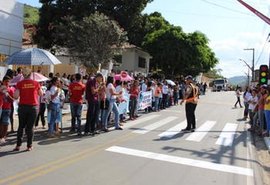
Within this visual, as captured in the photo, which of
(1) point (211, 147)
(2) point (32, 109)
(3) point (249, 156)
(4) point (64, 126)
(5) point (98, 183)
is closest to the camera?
(5) point (98, 183)

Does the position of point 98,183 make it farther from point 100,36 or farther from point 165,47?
point 165,47

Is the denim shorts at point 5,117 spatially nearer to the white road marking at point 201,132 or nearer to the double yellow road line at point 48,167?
the double yellow road line at point 48,167

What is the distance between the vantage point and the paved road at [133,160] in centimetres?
860

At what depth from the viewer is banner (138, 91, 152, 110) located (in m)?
23.1

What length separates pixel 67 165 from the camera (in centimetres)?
951

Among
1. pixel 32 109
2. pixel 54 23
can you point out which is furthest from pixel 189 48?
pixel 32 109

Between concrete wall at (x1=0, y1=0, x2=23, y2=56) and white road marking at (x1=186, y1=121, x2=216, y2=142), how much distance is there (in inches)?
654

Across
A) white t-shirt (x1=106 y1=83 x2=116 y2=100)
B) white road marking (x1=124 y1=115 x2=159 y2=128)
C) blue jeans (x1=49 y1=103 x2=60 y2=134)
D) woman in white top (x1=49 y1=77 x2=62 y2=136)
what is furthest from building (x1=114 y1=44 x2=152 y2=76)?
blue jeans (x1=49 y1=103 x2=60 y2=134)

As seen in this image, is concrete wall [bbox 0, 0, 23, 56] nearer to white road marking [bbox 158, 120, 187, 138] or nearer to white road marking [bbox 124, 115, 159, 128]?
white road marking [bbox 124, 115, 159, 128]

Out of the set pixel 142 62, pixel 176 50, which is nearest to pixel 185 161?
pixel 176 50

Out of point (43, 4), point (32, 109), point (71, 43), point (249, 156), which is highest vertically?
point (43, 4)

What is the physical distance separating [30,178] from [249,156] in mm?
6363

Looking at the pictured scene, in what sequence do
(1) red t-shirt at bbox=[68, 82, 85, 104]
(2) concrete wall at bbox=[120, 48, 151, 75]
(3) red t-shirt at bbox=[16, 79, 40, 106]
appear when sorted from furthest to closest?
(2) concrete wall at bbox=[120, 48, 151, 75] → (1) red t-shirt at bbox=[68, 82, 85, 104] → (3) red t-shirt at bbox=[16, 79, 40, 106]

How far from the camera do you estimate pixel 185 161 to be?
10.9 m
